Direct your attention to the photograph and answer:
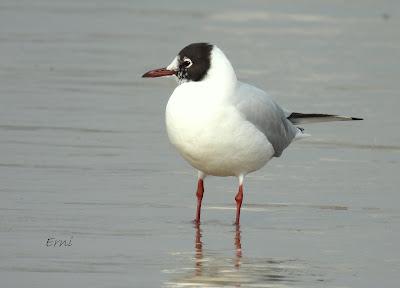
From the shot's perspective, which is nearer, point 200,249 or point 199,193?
point 200,249

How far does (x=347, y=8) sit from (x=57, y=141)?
39.1 feet

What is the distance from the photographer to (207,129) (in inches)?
354

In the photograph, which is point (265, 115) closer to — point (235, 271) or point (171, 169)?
point (171, 169)

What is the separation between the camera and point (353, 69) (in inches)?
643

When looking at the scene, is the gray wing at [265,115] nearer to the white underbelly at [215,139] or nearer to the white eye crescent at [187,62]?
the white underbelly at [215,139]

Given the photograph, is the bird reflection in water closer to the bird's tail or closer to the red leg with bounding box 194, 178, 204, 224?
the red leg with bounding box 194, 178, 204, 224

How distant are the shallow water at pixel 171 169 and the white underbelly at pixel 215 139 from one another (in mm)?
370

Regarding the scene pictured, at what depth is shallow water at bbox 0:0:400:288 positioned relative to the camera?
761cm

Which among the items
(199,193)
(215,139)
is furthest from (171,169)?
(215,139)

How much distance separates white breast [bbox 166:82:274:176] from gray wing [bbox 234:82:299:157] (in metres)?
0.11

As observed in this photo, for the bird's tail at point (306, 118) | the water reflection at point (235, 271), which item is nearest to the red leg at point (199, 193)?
the water reflection at point (235, 271)

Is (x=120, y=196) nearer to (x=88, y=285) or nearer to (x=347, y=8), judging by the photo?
(x=88, y=285)

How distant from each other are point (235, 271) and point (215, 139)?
1.75 metres

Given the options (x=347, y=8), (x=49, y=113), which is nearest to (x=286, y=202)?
(x=49, y=113)
